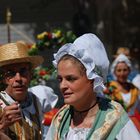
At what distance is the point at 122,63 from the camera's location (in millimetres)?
8203

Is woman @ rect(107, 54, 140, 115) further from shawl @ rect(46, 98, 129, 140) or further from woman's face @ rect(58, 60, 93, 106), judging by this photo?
woman's face @ rect(58, 60, 93, 106)

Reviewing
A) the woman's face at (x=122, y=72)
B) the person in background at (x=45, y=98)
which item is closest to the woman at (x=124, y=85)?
the woman's face at (x=122, y=72)

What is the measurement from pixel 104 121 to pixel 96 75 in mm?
284

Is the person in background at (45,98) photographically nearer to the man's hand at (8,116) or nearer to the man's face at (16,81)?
the man's face at (16,81)

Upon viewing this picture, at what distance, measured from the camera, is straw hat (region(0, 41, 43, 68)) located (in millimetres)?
4539

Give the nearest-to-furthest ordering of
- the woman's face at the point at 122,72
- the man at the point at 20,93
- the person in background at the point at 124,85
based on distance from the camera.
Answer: the man at the point at 20,93, the person in background at the point at 124,85, the woman's face at the point at 122,72

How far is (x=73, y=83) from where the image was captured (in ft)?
11.6

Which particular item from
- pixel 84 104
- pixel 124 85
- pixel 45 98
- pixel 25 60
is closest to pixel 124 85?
pixel 124 85

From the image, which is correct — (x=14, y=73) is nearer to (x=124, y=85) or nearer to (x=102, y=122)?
(x=102, y=122)

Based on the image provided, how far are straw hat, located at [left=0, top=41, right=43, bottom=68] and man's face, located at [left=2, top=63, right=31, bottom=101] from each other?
0.16 feet

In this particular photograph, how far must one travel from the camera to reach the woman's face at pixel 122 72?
7.98 m

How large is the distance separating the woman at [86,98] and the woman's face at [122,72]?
430 centimetres

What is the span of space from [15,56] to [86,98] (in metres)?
1.15

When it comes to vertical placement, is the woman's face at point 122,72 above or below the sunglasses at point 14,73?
below
